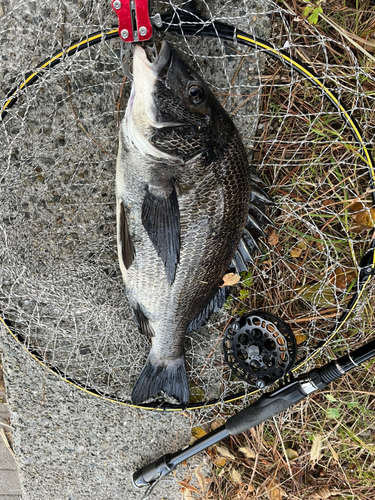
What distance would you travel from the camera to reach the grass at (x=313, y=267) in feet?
6.05

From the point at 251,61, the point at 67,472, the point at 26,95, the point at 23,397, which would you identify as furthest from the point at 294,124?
the point at 67,472

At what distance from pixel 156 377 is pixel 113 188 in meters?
1.04

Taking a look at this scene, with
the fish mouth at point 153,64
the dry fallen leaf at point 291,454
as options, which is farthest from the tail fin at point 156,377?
the fish mouth at point 153,64

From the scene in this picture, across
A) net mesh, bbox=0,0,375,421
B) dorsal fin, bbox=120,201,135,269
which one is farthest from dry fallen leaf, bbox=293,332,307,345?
dorsal fin, bbox=120,201,135,269

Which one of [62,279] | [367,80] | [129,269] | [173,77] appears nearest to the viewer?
[173,77]

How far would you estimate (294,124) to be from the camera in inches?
76.7

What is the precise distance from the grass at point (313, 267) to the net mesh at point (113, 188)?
11 mm

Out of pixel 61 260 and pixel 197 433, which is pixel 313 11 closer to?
pixel 61 260

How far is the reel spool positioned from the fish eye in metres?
1.09

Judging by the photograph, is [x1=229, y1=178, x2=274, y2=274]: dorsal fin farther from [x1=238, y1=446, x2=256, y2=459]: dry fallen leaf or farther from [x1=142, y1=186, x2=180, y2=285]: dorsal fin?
[x1=238, y1=446, x2=256, y2=459]: dry fallen leaf

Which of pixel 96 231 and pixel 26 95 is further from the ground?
pixel 26 95

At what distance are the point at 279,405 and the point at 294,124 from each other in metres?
1.45

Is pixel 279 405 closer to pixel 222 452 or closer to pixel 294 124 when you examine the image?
pixel 222 452

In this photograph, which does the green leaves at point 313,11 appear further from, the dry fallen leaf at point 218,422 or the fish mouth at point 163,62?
the dry fallen leaf at point 218,422
